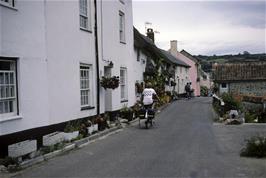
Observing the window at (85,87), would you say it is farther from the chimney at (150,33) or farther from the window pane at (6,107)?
the chimney at (150,33)

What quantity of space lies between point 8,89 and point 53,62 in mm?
2328

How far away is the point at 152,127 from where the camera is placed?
60.5 ft

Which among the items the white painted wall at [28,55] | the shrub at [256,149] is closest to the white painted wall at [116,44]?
the white painted wall at [28,55]

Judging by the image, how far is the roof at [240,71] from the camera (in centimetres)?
4862

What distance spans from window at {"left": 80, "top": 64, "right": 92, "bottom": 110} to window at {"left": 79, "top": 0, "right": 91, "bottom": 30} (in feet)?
5.18

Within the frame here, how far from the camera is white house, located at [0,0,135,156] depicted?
428 inches

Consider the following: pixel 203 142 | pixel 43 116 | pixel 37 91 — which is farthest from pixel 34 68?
pixel 203 142

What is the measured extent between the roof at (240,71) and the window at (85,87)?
33.8 metres

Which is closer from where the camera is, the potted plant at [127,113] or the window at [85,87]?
the window at [85,87]

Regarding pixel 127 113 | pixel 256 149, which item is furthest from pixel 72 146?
pixel 127 113

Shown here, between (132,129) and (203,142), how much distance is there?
4.54m

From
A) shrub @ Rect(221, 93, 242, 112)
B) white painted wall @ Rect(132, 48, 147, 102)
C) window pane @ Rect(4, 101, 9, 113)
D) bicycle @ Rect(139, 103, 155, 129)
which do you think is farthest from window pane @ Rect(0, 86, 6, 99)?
white painted wall @ Rect(132, 48, 147, 102)

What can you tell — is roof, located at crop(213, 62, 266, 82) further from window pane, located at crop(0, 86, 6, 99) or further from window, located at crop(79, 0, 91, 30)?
window pane, located at crop(0, 86, 6, 99)

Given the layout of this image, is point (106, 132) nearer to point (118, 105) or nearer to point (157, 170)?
point (118, 105)
